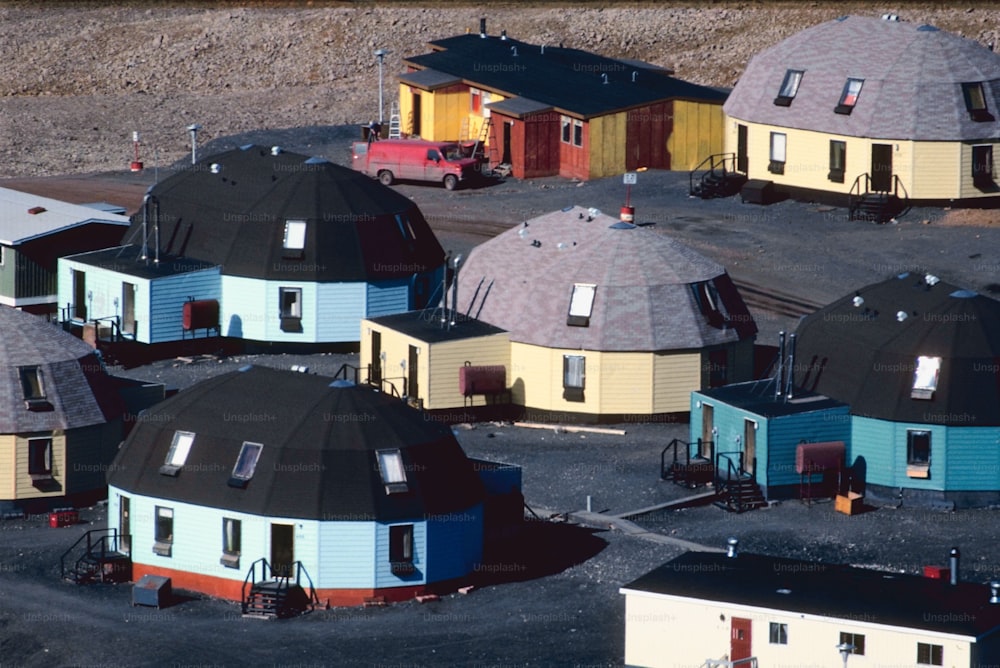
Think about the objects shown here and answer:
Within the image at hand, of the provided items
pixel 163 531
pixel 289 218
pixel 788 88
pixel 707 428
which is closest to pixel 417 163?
pixel 788 88

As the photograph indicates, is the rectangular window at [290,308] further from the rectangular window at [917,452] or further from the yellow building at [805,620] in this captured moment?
the yellow building at [805,620]

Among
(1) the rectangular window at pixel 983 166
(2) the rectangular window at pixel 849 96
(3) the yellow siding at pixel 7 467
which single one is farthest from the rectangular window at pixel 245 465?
(1) the rectangular window at pixel 983 166

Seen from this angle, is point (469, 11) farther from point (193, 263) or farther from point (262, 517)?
point (262, 517)

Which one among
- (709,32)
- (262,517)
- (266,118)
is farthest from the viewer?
(709,32)

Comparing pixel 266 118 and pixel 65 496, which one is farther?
pixel 266 118

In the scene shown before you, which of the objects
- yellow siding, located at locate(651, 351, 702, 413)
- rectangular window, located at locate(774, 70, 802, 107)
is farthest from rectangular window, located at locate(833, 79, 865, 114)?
yellow siding, located at locate(651, 351, 702, 413)

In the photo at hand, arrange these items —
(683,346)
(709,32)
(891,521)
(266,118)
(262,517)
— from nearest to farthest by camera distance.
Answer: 1. (262,517)
2. (891,521)
3. (683,346)
4. (266,118)
5. (709,32)

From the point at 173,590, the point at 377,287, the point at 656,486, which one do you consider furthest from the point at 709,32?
the point at 173,590
